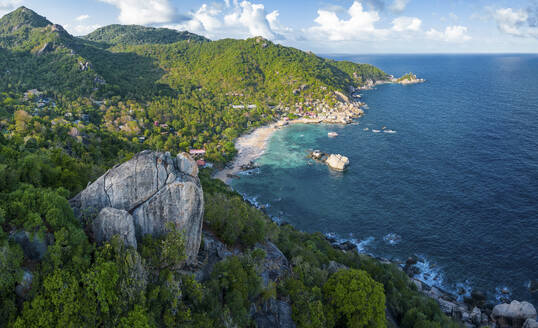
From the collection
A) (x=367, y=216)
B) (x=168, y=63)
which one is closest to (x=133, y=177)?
(x=367, y=216)

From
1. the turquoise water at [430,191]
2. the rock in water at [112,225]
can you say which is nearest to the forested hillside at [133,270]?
the rock in water at [112,225]

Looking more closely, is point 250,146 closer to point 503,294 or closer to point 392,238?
point 392,238

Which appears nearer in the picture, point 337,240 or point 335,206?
point 337,240

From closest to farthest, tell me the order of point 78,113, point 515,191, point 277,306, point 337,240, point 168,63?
point 277,306 → point 337,240 → point 515,191 → point 78,113 → point 168,63

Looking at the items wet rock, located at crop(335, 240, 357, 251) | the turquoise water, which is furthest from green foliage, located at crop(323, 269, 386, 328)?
the turquoise water

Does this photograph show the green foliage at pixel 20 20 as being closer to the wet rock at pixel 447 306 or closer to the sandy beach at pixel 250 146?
the sandy beach at pixel 250 146

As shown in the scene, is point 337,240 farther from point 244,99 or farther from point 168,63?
point 168,63
